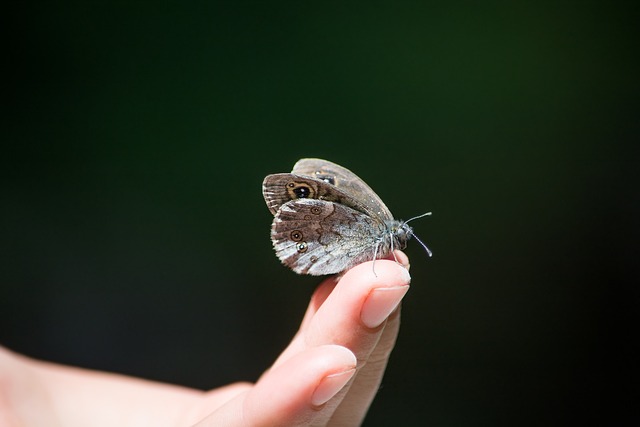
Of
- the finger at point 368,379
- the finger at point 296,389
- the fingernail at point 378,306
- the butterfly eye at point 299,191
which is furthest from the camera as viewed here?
the butterfly eye at point 299,191

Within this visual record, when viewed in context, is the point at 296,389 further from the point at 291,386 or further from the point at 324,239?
the point at 324,239

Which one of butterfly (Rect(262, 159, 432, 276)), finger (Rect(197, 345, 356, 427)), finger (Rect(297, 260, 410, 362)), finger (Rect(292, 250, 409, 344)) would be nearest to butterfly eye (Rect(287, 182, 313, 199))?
butterfly (Rect(262, 159, 432, 276))

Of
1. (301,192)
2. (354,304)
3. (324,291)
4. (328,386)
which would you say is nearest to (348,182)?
(301,192)

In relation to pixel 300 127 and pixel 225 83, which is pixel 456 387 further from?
pixel 225 83

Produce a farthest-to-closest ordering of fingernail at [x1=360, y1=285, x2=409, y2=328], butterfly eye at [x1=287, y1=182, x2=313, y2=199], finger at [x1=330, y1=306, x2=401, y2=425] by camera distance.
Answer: butterfly eye at [x1=287, y1=182, x2=313, y2=199]
finger at [x1=330, y1=306, x2=401, y2=425]
fingernail at [x1=360, y1=285, x2=409, y2=328]

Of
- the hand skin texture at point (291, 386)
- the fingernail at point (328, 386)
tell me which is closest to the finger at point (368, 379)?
the hand skin texture at point (291, 386)

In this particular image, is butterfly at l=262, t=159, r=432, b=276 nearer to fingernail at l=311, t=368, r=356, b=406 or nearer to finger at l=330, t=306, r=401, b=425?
finger at l=330, t=306, r=401, b=425

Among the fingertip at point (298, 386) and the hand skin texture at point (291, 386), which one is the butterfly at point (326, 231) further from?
the fingertip at point (298, 386)
